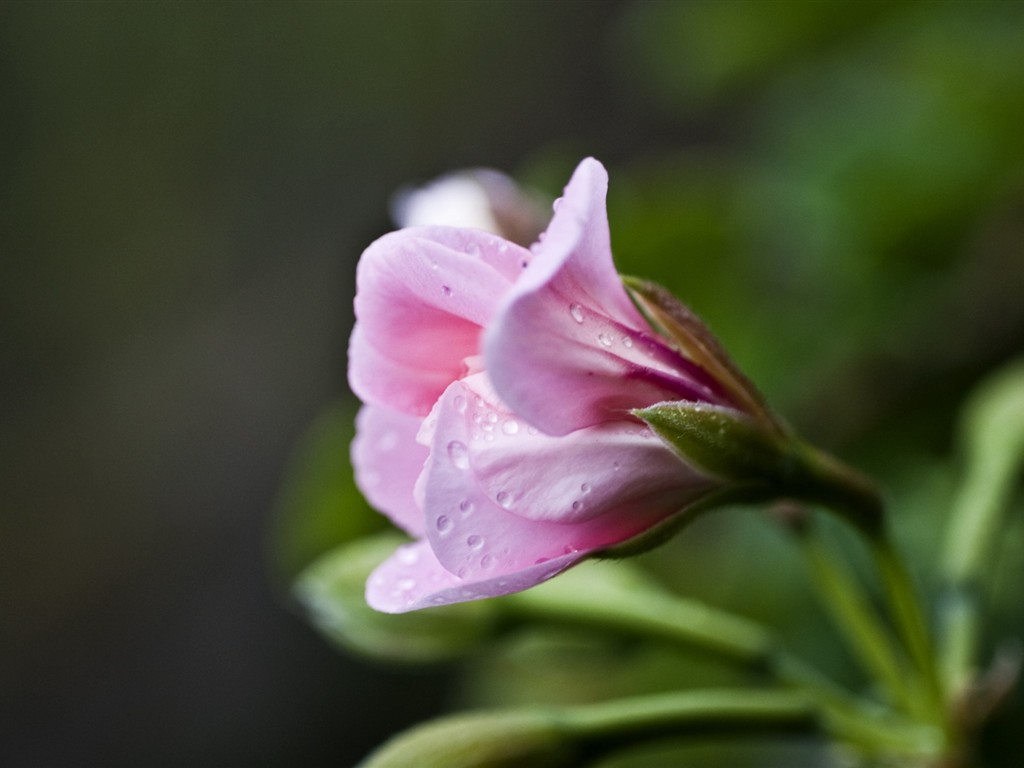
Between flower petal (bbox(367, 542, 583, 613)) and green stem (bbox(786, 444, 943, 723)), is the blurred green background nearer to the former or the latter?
green stem (bbox(786, 444, 943, 723))

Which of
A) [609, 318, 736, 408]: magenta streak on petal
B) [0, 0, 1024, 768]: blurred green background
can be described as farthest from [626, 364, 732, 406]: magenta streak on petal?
[0, 0, 1024, 768]: blurred green background

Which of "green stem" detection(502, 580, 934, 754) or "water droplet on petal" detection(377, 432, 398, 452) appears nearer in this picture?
"water droplet on petal" detection(377, 432, 398, 452)

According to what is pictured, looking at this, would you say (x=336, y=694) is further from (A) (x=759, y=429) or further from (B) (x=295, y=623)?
(A) (x=759, y=429)

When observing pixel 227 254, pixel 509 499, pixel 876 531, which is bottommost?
pixel 227 254

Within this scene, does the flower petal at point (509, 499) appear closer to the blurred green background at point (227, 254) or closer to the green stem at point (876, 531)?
the green stem at point (876, 531)

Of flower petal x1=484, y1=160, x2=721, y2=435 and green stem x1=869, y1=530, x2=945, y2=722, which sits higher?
flower petal x1=484, y1=160, x2=721, y2=435

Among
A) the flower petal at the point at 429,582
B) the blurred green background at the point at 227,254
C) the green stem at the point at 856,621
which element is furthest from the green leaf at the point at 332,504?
the flower petal at the point at 429,582

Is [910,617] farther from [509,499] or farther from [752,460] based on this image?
[509,499]

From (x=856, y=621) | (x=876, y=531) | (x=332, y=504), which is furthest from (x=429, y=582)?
(x=332, y=504)
